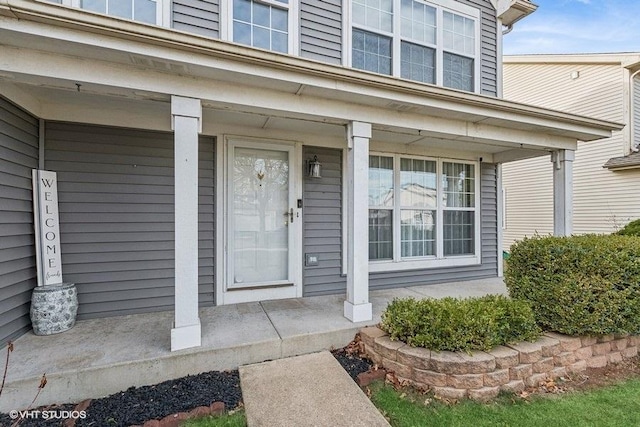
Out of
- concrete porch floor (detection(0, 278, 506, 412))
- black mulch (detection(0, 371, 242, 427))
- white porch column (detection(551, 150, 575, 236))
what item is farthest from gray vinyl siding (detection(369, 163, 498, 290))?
black mulch (detection(0, 371, 242, 427))

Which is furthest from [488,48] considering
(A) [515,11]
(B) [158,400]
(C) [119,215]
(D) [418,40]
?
(B) [158,400]

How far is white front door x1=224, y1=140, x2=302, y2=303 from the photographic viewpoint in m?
4.07

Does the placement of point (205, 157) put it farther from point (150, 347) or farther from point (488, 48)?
point (488, 48)

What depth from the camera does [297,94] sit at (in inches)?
123

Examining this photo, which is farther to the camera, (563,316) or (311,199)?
(311,199)

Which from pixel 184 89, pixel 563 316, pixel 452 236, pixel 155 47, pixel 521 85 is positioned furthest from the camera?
pixel 521 85

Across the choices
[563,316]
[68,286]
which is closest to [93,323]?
[68,286]

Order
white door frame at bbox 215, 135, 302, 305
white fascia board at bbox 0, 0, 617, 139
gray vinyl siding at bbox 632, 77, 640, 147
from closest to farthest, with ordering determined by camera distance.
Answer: white fascia board at bbox 0, 0, 617, 139, white door frame at bbox 215, 135, 302, 305, gray vinyl siding at bbox 632, 77, 640, 147

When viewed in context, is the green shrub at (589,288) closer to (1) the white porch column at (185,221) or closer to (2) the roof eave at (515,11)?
(1) the white porch column at (185,221)

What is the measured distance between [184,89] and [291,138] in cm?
175

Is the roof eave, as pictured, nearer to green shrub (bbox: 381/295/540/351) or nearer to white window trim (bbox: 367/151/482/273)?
white window trim (bbox: 367/151/482/273)

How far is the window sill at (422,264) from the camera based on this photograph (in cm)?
484

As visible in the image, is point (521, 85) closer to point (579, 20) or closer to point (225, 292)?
point (579, 20)

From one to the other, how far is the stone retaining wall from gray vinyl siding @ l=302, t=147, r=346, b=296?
1.49 metres
